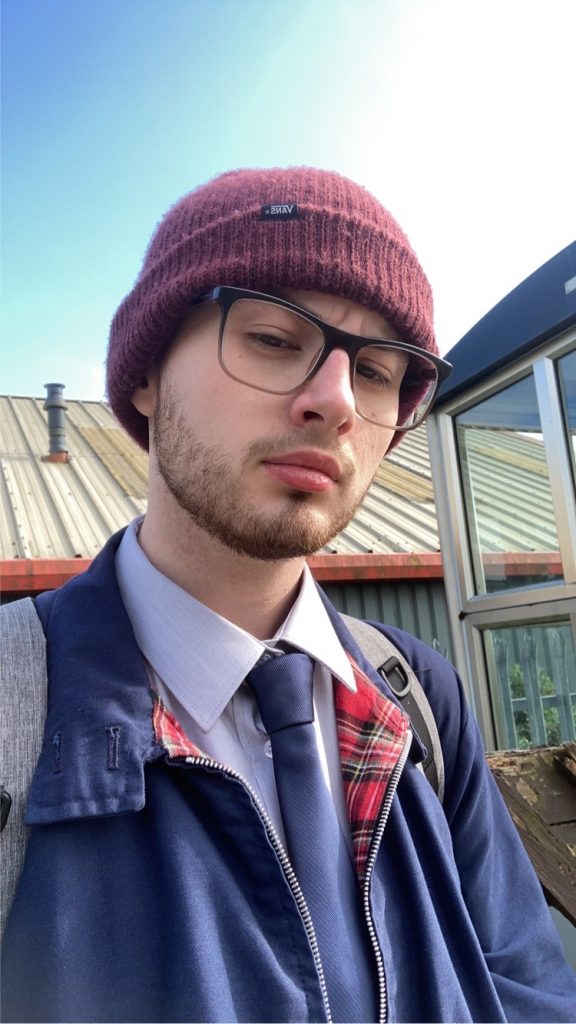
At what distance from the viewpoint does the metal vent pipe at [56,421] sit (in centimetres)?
796

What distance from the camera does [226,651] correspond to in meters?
1.08

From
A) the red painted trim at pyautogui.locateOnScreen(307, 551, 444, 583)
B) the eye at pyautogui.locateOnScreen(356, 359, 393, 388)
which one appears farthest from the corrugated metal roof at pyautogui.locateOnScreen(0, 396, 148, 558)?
the eye at pyautogui.locateOnScreen(356, 359, 393, 388)

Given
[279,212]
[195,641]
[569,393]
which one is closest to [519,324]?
[569,393]

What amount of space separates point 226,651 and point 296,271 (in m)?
→ 0.62

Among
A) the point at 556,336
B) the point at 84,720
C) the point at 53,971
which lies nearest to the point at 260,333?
the point at 84,720

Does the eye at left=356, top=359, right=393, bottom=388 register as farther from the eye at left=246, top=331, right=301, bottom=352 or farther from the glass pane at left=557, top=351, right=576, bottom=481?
the glass pane at left=557, top=351, right=576, bottom=481

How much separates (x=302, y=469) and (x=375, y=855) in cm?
57

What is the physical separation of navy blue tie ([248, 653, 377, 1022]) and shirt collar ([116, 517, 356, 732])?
47 mm

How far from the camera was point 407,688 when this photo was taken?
4.21ft

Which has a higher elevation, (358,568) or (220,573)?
(358,568)

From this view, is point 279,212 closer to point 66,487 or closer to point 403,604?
point 403,604

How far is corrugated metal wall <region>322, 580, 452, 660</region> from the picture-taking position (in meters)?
5.67

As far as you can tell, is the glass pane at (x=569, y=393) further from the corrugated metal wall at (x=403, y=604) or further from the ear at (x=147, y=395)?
the corrugated metal wall at (x=403, y=604)

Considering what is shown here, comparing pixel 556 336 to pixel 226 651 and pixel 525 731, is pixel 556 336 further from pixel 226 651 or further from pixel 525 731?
pixel 226 651
